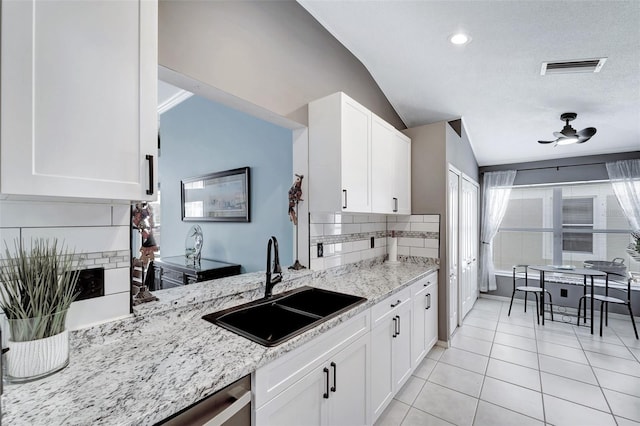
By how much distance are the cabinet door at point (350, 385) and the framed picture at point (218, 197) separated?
5.99ft

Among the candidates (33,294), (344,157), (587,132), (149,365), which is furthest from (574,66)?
(33,294)

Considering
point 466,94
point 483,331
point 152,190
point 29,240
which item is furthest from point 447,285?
point 29,240

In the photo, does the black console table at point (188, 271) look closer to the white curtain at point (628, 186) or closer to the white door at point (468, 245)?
the white door at point (468, 245)

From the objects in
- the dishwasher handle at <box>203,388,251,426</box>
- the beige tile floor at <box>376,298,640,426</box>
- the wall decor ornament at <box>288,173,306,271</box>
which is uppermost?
the wall decor ornament at <box>288,173,306,271</box>

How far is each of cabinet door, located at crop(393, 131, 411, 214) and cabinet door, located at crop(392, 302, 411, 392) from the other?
103cm

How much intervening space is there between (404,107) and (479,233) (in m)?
2.94

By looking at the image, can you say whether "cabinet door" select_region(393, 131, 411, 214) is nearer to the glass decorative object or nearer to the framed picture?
the framed picture

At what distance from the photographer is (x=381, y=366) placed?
192 centimetres

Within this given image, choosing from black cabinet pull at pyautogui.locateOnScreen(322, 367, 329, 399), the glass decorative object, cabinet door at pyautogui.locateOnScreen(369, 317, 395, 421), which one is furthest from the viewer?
the glass decorative object

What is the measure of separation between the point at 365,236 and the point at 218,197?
1.79 metres

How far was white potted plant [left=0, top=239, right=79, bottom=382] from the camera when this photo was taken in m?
0.87

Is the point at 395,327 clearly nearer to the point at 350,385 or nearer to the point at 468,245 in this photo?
the point at 350,385

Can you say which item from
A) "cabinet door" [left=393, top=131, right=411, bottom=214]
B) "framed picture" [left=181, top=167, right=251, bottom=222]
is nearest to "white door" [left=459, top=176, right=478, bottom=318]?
"cabinet door" [left=393, top=131, right=411, bottom=214]

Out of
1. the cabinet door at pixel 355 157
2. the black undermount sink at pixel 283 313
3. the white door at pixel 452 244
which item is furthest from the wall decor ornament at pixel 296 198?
the white door at pixel 452 244
